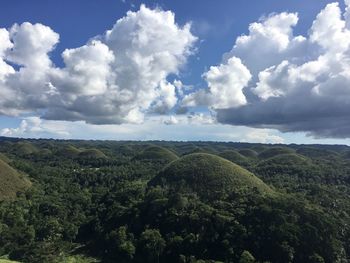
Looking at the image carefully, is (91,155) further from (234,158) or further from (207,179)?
(207,179)

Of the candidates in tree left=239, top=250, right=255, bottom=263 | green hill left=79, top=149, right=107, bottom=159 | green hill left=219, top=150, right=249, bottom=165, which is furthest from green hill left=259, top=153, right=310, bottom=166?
tree left=239, top=250, right=255, bottom=263

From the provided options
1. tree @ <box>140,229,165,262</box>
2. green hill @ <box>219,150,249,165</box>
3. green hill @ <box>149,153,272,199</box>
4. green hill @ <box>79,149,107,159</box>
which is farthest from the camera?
green hill @ <box>79,149,107,159</box>

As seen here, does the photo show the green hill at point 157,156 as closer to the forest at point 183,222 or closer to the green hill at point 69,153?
the green hill at point 69,153

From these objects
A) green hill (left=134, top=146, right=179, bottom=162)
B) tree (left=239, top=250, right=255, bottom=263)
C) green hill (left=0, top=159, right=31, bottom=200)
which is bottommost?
tree (left=239, top=250, right=255, bottom=263)

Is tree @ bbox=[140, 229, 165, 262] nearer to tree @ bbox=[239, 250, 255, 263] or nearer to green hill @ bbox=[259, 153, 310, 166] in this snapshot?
tree @ bbox=[239, 250, 255, 263]

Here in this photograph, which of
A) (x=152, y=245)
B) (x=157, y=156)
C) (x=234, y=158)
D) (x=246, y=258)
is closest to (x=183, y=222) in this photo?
(x=152, y=245)

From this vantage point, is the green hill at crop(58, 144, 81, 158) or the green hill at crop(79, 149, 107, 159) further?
the green hill at crop(58, 144, 81, 158)

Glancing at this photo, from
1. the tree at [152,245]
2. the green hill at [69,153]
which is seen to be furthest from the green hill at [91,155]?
the tree at [152,245]
